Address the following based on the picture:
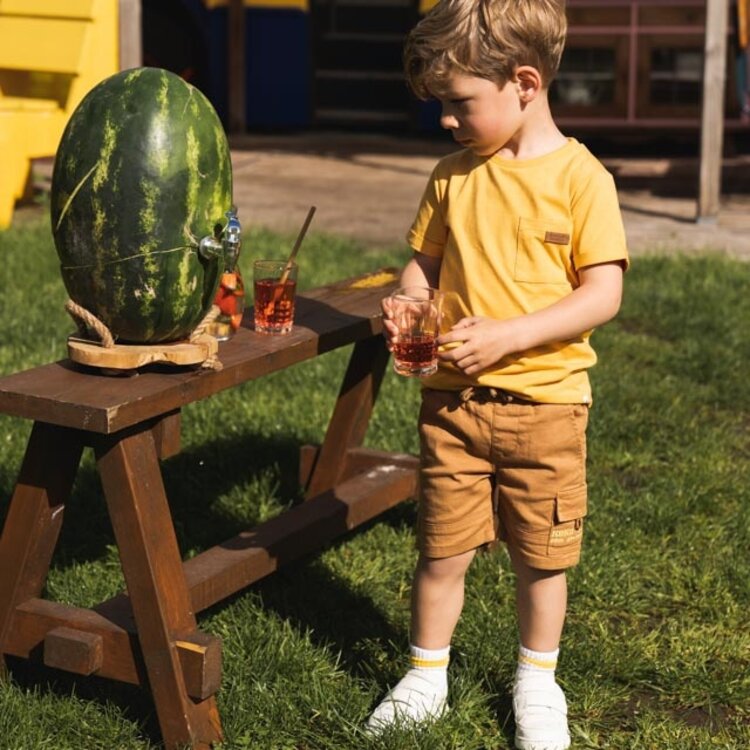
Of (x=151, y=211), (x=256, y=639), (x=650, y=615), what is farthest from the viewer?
(x=650, y=615)

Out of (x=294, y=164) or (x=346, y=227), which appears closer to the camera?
(x=346, y=227)

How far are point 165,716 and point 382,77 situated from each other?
39.5ft

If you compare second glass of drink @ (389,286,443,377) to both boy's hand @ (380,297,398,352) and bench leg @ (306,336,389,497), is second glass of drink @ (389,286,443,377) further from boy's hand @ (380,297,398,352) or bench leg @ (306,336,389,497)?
bench leg @ (306,336,389,497)

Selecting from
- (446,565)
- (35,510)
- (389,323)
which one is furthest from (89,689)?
(389,323)

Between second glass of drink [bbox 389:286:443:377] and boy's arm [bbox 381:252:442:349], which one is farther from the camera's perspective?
boy's arm [bbox 381:252:442:349]

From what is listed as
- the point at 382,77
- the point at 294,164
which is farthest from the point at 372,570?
the point at 382,77

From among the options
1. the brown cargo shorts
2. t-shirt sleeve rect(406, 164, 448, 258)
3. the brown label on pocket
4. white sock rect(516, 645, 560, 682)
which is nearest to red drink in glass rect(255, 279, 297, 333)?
t-shirt sleeve rect(406, 164, 448, 258)

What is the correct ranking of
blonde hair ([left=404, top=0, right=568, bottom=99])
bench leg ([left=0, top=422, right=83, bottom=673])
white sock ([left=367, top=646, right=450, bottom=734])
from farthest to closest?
white sock ([left=367, top=646, right=450, bottom=734]), bench leg ([left=0, top=422, right=83, bottom=673]), blonde hair ([left=404, top=0, right=568, bottom=99])

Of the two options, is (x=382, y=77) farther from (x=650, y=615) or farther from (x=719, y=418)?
(x=650, y=615)

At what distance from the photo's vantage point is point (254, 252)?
7.81 metres

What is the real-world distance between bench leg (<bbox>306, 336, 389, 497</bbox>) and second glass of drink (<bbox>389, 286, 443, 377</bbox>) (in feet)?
4.28

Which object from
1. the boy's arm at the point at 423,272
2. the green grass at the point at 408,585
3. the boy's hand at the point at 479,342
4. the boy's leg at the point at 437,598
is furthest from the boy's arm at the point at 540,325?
the green grass at the point at 408,585

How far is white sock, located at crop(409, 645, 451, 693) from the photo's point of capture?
325 cm

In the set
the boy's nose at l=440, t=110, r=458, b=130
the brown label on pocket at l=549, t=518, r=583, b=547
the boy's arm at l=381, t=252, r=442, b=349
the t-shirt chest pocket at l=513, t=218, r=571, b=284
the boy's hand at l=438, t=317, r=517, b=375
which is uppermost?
the boy's nose at l=440, t=110, r=458, b=130
